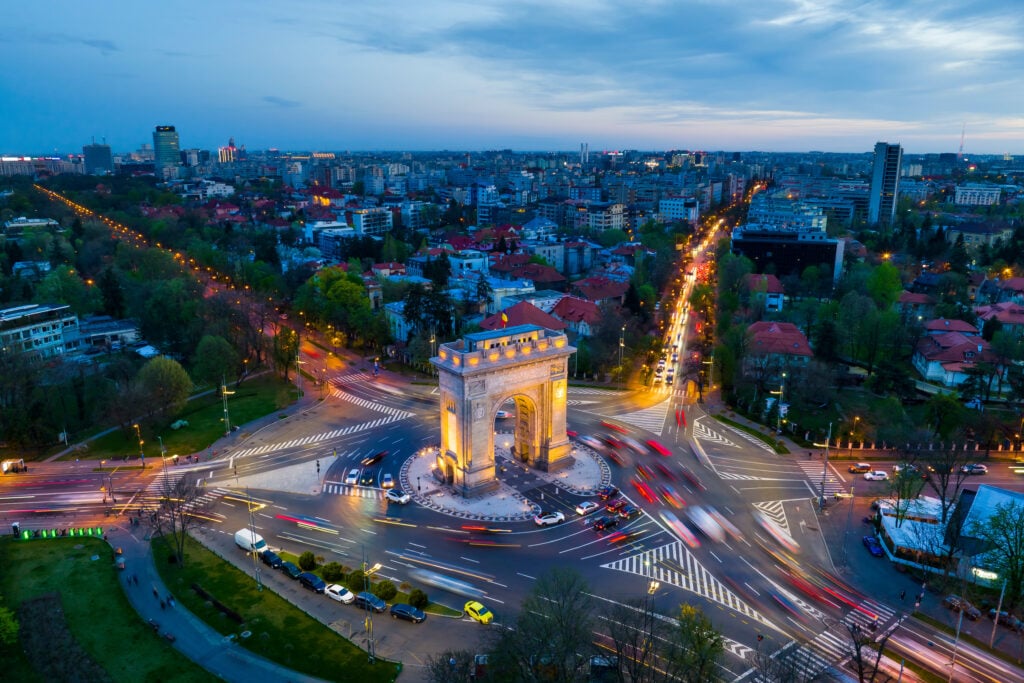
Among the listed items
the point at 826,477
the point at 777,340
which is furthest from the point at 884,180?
the point at 826,477

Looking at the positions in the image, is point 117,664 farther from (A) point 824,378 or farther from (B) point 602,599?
(A) point 824,378

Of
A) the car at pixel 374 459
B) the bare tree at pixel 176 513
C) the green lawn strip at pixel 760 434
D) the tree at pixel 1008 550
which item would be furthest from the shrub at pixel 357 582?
the green lawn strip at pixel 760 434

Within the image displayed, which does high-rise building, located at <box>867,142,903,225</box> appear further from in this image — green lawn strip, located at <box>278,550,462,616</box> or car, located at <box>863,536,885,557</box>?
green lawn strip, located at <box>278,550,462,616</box>

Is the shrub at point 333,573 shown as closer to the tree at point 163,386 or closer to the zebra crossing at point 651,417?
the tree at point 163,386

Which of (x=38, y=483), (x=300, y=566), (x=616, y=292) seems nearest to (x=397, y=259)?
(x=616, y=292)

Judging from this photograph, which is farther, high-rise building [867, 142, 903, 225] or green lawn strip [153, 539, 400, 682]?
high-rise building [867, 142, 903, 225]

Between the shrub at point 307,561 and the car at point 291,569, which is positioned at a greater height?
the shrub at point 307,561

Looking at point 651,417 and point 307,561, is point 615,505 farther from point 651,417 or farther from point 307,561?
point 307,561

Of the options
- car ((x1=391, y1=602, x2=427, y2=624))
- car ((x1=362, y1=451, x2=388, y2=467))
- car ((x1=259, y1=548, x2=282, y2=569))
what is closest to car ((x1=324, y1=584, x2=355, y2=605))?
car ((x1=391, y1=602, x2=427, y2=624))
